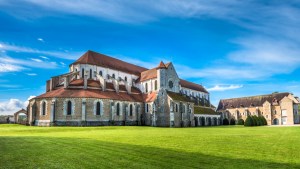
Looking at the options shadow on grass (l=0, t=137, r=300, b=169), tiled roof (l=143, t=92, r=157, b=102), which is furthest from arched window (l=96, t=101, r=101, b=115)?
shadow on grass (l=0, t=137, r=300, b=169)

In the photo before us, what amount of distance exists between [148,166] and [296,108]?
273ft

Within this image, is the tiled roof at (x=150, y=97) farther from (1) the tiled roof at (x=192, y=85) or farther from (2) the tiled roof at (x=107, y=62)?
(1) the tiled roof at (x=192, y=85)

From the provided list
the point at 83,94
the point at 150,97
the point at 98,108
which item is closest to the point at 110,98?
the point at 98,108

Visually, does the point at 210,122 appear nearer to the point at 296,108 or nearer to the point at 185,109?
the point at 185,109

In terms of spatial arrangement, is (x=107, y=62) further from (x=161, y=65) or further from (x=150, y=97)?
(x=150, y=97)

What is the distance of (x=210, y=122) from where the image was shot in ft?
250

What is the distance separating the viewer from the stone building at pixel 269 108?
78.2 meters

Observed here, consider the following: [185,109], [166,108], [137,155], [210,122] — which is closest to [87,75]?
[166,108]

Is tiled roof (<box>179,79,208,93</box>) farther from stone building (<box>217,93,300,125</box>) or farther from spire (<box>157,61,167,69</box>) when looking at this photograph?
spire (<box>157,61,167,69</box>)

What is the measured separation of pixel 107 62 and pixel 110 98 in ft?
44.5

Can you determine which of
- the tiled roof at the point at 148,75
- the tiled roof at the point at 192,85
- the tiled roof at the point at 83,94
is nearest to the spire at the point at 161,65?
the tiled roof at the point at 148,75

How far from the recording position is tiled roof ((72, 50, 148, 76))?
187ft

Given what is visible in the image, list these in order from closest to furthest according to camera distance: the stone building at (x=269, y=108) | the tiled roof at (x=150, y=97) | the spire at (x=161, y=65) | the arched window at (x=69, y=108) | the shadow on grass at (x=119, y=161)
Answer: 1. the shadow on grass at (x=119, y=161)
2. the arched window at (x=69, y=108)
3. the tiled roof at (x=150, y=97)
4. the spire at (x=161, y=65)
5. the stone building at (x=269, y=108)

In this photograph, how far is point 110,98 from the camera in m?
51.0
